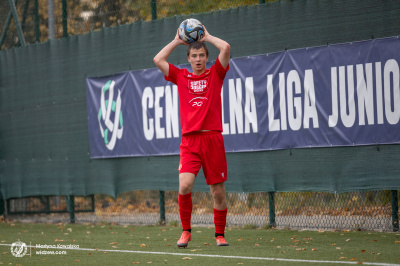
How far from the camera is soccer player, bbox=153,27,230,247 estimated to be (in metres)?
7.18

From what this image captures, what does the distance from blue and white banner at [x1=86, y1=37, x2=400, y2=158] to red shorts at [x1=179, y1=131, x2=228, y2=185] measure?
202 cm

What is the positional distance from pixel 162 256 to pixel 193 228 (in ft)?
10.3

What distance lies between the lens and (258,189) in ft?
31.0

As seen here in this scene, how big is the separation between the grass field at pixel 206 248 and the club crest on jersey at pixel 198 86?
64.1 inches

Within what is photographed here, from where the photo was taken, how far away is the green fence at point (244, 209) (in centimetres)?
882

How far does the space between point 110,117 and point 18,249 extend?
11.8 ft

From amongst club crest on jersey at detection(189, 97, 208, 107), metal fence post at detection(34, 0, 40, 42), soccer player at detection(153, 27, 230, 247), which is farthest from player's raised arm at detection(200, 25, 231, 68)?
metal fence post at detection(34, 0, 40, 42)

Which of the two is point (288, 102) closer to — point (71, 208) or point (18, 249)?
point (18, 249)

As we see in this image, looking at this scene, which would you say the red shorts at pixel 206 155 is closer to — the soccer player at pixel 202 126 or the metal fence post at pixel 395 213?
the soccer player at pixel 202 126

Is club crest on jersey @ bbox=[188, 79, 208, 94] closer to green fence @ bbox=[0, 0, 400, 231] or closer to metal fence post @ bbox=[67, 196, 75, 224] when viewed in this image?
green fence @ bbox=[0, 0, 400, 231]

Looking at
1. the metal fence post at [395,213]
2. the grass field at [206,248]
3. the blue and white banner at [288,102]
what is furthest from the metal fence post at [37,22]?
the metal fence post at [395,213]

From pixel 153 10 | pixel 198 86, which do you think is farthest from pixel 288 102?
pixel 153 10

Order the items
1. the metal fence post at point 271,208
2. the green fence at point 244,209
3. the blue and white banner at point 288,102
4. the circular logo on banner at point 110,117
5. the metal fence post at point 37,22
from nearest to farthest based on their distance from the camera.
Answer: the blue and white banner at point 288,102 < the green fence at point 244,209 < the metal fence post at point 271,208 < the circular logo on banner at point 110,117 < the metal fence post at point 37,22

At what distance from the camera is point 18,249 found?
8.12m
